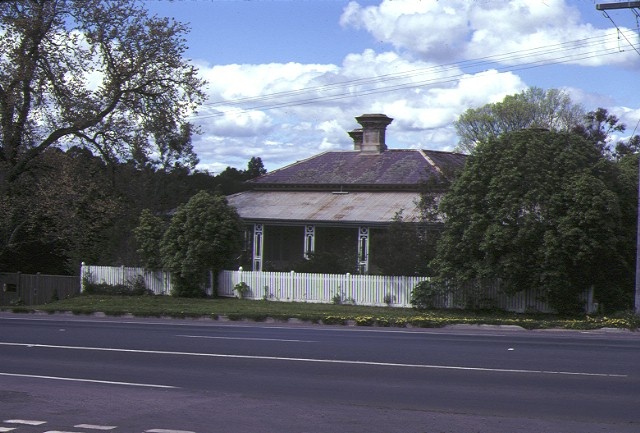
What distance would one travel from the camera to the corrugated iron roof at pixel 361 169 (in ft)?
133

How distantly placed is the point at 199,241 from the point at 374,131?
15.0 m

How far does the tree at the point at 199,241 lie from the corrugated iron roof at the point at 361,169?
9237 millimetres

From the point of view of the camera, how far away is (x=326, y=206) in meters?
39.0

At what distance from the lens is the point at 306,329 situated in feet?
72.6

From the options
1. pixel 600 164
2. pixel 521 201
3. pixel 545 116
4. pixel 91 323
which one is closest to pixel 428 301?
pixel 521 201

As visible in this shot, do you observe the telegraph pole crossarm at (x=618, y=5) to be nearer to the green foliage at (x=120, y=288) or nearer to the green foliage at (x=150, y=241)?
the green foliage at (x=150, y=241)

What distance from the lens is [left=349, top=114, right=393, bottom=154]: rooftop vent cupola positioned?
44469 millimetres

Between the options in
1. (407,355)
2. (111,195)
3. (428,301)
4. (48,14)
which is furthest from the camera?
(111,195)

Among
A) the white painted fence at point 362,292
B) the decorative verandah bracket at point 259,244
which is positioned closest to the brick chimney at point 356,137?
the decorative verandah bracket at point 259,244

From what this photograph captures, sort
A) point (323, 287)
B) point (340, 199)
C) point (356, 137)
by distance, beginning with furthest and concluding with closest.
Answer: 1. point (356, 137)
2. point (340, 199)
3. point (323, 287)

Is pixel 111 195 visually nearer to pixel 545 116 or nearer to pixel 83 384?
pixel 83 384

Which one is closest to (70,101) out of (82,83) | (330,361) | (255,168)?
(82,83)

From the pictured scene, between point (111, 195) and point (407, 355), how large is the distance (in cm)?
2512

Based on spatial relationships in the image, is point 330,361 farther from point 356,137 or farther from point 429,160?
point 356,137
